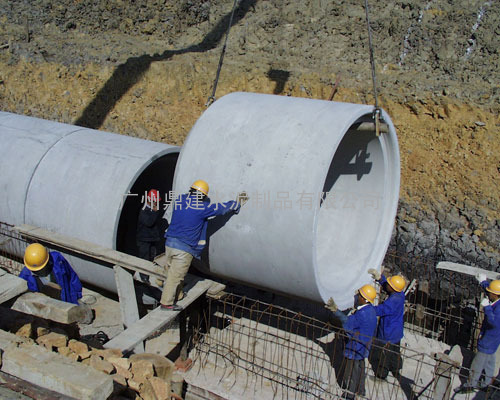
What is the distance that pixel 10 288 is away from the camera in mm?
3951

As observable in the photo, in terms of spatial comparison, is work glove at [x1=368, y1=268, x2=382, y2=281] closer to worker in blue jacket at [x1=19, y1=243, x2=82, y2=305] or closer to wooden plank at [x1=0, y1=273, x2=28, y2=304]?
worker in blue jacket at [x1=19, y1=243, x2=82, y2=305]

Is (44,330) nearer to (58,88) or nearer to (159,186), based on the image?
(159,186)

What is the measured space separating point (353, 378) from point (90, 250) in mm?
3112

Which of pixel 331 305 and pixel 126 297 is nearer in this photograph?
pixel 331 305

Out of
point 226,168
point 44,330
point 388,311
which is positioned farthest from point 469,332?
point 44,330

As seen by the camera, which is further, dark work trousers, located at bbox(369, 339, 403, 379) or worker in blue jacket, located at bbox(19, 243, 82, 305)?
dark work trousers, located at bbox(369, 339, 403, 379)

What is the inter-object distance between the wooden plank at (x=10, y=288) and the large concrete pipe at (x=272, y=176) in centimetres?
167

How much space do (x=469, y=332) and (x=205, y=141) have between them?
472 centimetres

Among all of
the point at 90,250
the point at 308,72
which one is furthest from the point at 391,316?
the point at 308,72

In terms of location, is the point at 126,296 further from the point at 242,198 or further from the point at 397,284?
the point at 397,284

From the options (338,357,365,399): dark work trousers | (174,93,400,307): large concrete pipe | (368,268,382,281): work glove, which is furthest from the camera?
(368,268,382,281): work glove

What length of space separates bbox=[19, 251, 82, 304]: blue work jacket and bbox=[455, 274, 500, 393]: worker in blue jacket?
4.23 m

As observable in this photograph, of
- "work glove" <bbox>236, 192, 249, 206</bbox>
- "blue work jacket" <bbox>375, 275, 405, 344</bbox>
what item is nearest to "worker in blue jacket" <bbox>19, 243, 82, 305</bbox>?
"work glove" <bbox>236, 192, 249, 206</bbox>

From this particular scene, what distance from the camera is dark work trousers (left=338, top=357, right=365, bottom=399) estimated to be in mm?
4762
